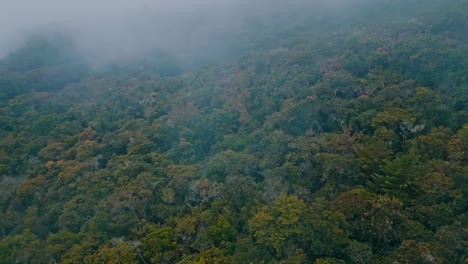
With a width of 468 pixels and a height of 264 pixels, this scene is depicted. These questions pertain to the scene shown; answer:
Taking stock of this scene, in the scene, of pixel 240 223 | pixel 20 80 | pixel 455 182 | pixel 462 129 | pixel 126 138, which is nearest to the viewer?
pixel 455 182

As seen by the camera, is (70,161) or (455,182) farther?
(70,161)

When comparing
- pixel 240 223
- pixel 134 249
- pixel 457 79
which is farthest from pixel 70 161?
pixel 457 79

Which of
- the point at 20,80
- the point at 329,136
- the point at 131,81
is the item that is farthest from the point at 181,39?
the point at 329,136

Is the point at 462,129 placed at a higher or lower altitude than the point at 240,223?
higher

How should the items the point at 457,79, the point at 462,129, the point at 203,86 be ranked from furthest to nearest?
the point at 203,86 → the point at 457,79 → the point at 462,129

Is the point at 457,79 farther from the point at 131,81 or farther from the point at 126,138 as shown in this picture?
the point at 131,81

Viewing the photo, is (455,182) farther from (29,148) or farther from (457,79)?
(29,148)
